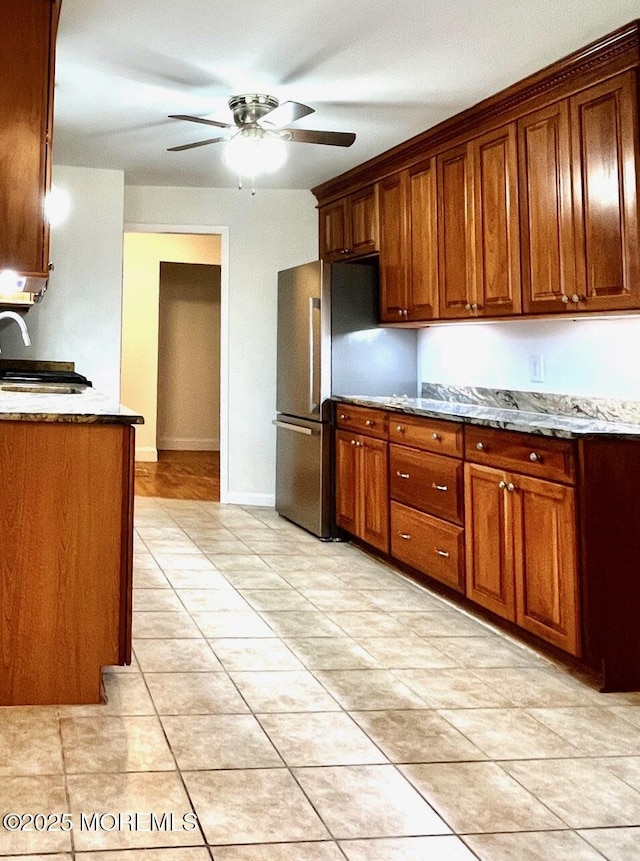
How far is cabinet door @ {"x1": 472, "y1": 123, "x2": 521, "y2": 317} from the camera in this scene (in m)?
3.67

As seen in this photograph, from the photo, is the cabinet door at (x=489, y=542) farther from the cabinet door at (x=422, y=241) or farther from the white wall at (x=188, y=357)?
the white wall at (x=188, y=357)

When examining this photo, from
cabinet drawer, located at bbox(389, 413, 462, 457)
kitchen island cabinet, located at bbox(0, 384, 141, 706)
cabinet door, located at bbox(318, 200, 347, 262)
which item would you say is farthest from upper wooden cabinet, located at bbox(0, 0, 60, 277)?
cabinet door, located at bbox(318, 200, 347, 262)

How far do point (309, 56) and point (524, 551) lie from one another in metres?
2.22

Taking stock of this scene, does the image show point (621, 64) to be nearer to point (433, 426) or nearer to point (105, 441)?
point (433, 426)

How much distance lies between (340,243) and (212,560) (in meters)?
2.43

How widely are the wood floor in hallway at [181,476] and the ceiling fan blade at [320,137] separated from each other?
3.29 metres

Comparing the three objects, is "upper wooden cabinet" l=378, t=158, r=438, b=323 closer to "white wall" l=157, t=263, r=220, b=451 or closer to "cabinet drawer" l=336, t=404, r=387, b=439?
"cabinet drawer" l=336, t=404, r=387, b=439

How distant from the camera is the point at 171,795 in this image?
186 cm

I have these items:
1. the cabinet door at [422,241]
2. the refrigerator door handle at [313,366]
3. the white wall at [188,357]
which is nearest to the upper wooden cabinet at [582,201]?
the cabinet door at [422,241]

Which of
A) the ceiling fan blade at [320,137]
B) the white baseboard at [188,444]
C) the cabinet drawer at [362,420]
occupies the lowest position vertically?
the cabinet drawer at [362,420]

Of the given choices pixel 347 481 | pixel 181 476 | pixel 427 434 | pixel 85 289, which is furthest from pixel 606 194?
pixel 181 476

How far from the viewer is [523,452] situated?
2.96m

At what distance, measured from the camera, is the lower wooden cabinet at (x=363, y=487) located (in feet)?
14.1

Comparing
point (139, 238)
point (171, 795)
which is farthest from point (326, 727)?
point (139, 238)
